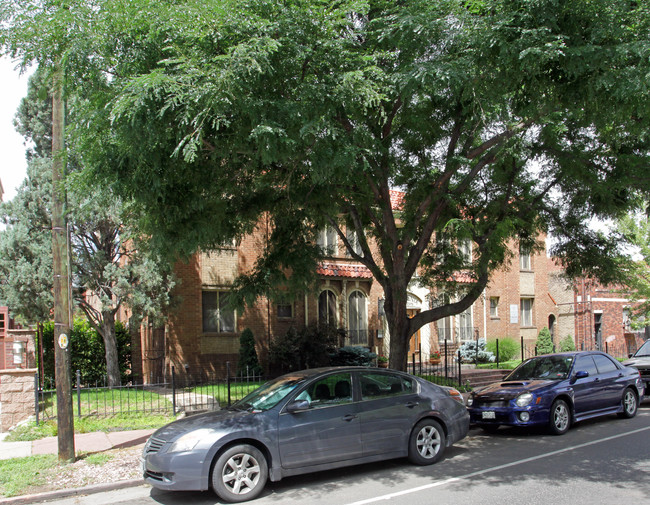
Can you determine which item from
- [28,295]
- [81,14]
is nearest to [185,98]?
[81,14]

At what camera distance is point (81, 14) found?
26.3 ft

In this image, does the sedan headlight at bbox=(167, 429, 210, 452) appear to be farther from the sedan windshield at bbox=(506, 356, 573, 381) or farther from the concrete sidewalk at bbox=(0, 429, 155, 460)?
the sedan windshield at bbox=(506, 356, 573, 381)

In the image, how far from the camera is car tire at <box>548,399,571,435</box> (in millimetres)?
10281

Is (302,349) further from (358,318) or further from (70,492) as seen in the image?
(70,492)

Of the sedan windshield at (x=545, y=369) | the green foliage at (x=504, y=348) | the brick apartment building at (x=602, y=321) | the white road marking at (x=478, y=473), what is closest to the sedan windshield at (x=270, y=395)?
the white road marking at (x=478, y=473)

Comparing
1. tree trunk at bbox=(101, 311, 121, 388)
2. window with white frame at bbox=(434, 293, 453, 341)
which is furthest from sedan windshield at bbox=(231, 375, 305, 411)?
window with white frame at bbox=(434, 293, 453, 341)

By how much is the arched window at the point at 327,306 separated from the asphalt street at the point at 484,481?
1240 cm

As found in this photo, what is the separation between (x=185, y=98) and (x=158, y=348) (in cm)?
1269

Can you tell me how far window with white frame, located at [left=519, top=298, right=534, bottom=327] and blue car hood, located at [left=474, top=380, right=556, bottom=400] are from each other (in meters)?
19.4

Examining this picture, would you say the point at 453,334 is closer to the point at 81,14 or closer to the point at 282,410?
the point at 282,410

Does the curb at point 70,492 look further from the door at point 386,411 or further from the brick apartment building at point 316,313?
the brick apartment building at point 316,313

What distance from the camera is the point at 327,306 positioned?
22047mm

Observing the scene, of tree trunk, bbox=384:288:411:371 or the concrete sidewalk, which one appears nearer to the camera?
the concrete sidewalk

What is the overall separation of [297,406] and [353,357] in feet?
43.9
